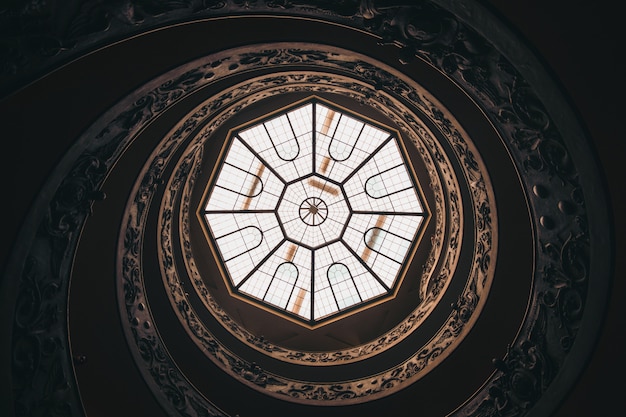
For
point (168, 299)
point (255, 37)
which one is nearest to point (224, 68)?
point (255, 37)

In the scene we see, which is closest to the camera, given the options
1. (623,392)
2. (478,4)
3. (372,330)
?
(478,4)

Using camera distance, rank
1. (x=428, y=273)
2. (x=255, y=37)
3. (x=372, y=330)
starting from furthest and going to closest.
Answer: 1. (x=372, y=330)
2. (x=428, y=273)
3. (x=255, y=37)

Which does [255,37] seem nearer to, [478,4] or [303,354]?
[478,4]

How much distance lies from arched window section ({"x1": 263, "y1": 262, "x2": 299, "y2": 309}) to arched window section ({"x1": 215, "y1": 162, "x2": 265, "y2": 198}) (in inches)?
111

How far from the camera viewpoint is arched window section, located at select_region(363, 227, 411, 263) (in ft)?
47.1

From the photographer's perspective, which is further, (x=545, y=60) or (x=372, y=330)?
(x=372, y=330)

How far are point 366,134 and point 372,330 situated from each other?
6476 millimetres

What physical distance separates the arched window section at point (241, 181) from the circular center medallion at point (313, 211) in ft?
5.48

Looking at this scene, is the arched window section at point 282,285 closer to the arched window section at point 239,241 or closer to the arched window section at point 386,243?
the arched window section at point 239,241

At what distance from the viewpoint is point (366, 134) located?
46.2 ft

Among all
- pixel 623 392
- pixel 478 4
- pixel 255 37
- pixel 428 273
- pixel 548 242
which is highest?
pixel 255 37

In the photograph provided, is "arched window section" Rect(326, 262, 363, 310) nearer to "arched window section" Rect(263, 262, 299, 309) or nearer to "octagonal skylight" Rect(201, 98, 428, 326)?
"octagonal skylight" Rect(201, 98, 428, 326)

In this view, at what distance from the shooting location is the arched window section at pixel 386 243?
565 inches

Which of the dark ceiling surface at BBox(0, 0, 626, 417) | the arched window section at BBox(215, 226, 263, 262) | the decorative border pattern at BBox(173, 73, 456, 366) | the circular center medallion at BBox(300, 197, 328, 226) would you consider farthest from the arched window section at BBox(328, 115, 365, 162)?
the dark ceiling surface at BBox(0, 0, 626, 417)
